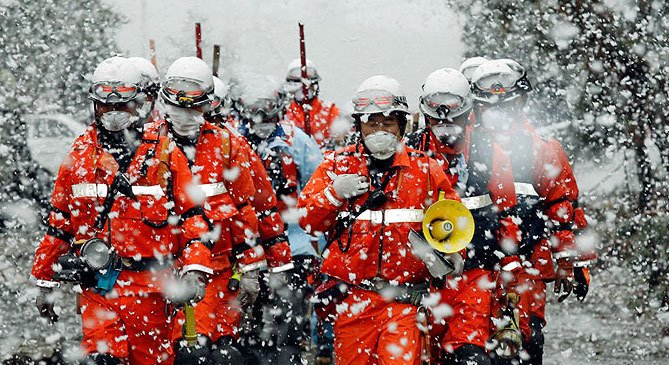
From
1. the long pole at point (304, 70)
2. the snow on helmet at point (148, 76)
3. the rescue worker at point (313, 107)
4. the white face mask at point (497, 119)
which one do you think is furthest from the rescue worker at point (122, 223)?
the rescue worker at point (313, 107)

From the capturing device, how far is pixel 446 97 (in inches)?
242

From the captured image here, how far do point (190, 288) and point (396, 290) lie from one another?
1112mm

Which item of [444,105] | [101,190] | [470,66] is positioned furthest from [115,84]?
[470,66]

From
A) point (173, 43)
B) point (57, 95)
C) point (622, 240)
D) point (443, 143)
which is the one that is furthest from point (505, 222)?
point (173, 43)

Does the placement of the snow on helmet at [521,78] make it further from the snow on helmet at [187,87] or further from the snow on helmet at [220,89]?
the snow on helmet at [220,89]

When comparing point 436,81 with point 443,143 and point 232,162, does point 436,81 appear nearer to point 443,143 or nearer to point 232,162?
point 443,143

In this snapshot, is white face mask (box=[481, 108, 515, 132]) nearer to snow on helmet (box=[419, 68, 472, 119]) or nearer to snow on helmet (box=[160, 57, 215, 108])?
snow on helmet (box=[419, 68, 472, 119])

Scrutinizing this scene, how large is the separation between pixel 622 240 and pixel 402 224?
7270mm

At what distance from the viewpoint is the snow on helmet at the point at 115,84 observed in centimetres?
572

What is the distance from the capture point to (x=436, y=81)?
624cm

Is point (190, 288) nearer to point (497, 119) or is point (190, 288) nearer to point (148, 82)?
point (148, 82)

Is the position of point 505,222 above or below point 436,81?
below

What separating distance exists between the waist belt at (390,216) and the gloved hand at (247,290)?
3.06ft

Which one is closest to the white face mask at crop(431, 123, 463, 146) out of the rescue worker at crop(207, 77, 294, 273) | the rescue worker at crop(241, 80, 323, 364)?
the rescue worker at crop(207, 77, 294, 273)
